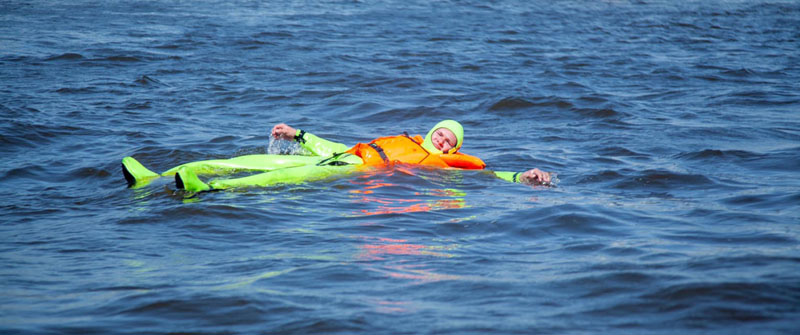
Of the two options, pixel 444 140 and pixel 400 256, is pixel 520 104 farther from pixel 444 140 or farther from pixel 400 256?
pixel 400 256

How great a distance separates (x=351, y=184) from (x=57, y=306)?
376 cm

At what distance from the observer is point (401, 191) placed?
7.55 metres

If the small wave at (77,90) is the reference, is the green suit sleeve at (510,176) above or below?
below

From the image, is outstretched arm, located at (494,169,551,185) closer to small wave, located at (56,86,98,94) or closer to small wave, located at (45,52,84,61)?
small wave, located at (56,86,98,94)

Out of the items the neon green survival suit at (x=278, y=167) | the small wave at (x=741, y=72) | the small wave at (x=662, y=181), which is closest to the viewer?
the neon green survival suit at (x=278, y=167)

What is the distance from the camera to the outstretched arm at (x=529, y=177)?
302 inches

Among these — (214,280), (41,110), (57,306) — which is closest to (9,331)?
(57,306)

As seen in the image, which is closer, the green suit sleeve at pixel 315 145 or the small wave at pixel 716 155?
the green suit sleeve at pixel 315 145

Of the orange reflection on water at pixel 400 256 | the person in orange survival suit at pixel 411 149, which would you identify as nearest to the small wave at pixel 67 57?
the person in orange survival suit at pixel 411 149

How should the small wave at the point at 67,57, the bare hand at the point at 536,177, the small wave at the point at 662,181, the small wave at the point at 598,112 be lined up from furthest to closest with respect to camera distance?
1. the small wave at the point at 67,57
2. the small wave at the point at 598,112
3. the small wave at the point at 662,181
4. the bare hand at the point at 536,177

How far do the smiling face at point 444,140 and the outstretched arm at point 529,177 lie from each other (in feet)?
2.14

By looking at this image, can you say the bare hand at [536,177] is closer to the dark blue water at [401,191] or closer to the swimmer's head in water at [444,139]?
the dark blue water at [401,191]

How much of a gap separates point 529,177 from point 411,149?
1.42 m

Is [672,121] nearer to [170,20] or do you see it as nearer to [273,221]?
[273,221]
